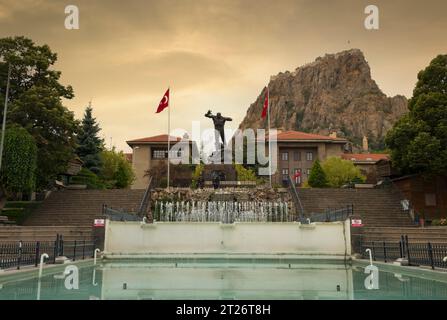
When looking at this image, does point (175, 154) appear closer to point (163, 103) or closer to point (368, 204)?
point (163, 103)

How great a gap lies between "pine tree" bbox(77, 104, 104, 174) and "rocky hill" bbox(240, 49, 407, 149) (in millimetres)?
131857

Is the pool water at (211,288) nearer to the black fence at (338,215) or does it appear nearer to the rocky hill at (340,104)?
the black fence at (338,215)

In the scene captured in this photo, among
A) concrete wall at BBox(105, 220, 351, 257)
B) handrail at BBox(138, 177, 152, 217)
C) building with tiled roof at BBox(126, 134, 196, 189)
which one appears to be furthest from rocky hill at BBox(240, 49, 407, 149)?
concrete wall at BBox(105, 220, 351, 257)

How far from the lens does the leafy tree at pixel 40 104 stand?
34.6 meters

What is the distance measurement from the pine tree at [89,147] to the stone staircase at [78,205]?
38.6 ft

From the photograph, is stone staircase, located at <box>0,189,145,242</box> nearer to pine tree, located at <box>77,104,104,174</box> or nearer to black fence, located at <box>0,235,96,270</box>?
black fence, located at <box>0,235,96,270</box>

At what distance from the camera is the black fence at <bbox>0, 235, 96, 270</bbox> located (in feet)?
43.3

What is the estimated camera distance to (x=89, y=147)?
1973 inches

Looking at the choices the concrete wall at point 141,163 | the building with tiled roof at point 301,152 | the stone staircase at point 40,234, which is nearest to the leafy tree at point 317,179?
the building with tiled roof at point 301,152

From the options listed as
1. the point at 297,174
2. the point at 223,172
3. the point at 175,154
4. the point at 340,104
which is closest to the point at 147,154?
the point at 175,154

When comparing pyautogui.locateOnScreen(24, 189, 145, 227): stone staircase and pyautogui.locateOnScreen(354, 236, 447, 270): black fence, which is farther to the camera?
pyautogui.locateOnScreen(24, 189, 145, 227): stone staircase

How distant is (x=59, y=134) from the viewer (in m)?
36.6
